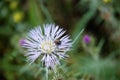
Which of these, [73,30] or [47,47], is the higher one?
[73,30]

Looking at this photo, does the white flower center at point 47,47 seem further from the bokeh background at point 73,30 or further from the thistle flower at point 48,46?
the bokeh background at point 73,30

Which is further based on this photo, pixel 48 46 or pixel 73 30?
pixel 73 30

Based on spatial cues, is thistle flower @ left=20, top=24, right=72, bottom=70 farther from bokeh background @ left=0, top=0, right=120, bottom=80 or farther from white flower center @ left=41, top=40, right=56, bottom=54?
bokeh background @ left=0, top=0, right=120, bottom=80

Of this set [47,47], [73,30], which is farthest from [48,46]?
[73,30]

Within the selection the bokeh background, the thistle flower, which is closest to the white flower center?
the thistle flower

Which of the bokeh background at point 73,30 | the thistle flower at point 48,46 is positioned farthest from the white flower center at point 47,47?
the bokeh background at point 73,30

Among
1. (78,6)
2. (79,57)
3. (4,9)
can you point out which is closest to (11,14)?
(4,9)

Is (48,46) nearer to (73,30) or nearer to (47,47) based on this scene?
(47,47)
